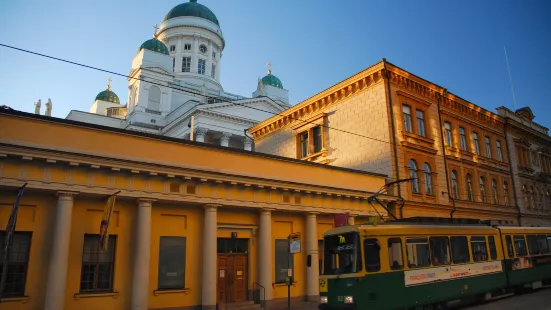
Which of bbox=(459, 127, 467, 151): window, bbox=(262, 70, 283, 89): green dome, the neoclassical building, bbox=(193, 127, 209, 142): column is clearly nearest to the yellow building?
the neoclassical building

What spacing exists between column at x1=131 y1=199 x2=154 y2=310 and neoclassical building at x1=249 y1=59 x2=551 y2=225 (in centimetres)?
1308

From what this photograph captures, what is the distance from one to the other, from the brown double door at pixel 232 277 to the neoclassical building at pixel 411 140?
9579mm

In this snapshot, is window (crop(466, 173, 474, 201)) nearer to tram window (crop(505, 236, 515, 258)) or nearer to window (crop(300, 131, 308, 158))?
tram window (crop(505, 236, 515, 258))

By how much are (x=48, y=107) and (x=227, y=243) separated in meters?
59.1

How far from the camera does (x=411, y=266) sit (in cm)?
1392

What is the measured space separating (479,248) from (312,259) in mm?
7025

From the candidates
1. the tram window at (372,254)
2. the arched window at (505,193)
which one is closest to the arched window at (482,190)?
the arched window at (505,193)

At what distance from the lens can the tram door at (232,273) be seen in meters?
17.7

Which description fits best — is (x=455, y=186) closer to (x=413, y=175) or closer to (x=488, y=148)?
(x=413, y=175)

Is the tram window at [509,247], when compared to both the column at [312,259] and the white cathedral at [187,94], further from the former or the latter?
the white cathedral at [187,94]

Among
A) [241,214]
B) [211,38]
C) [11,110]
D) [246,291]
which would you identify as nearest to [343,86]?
[241,214]

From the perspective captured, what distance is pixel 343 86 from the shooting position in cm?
2648

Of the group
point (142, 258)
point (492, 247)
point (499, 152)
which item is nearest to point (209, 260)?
point (142, 258)

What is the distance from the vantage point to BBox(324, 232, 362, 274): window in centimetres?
1306
